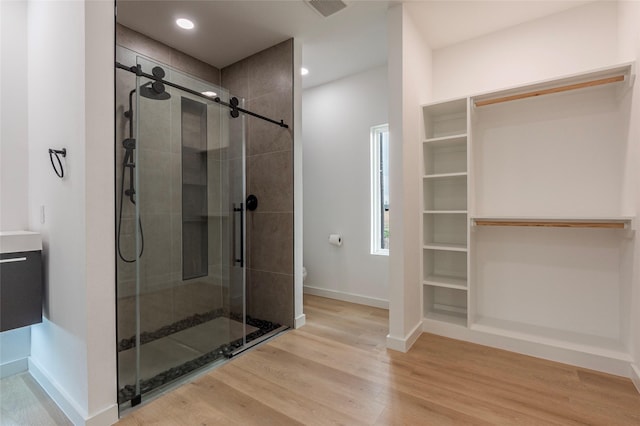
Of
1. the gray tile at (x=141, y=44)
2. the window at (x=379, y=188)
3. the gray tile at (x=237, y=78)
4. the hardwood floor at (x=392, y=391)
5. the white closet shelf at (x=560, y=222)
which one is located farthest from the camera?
the window at (x=379, y=188)

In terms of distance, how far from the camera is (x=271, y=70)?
302cm

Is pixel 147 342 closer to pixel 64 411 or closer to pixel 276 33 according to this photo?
pixel 64 411

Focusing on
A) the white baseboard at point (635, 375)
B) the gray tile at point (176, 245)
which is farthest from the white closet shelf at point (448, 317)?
the gray tile at point (176, 245)

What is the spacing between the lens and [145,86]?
1.94m

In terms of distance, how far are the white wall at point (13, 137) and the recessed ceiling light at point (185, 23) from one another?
1042 millimetres

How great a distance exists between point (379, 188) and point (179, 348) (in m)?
2.65

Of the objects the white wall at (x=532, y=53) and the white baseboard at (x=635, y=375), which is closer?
the white baseboard at (x=635, y=375)

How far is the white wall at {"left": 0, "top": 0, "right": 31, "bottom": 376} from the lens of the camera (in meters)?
2.04

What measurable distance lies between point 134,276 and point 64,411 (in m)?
0.78

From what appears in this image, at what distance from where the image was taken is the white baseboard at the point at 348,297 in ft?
11.3

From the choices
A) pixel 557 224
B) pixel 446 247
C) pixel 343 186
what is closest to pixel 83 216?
pixel 446 247

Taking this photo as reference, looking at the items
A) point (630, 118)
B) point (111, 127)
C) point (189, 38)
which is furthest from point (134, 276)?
point (630, 118)

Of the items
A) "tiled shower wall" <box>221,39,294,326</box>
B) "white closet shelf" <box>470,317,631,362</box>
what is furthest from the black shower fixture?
"white closet shelf" <box>470,317,631,362</box>

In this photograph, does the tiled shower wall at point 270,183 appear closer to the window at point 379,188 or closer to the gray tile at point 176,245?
the gray tile at point 176,245
